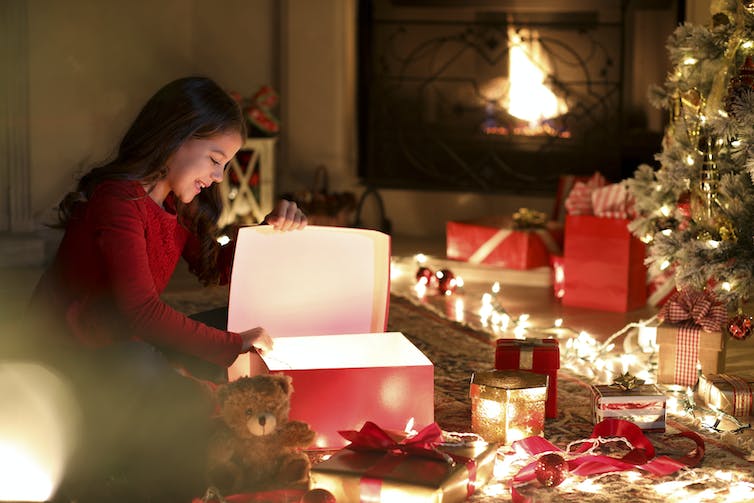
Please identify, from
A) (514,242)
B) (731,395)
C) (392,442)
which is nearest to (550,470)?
(392,442)

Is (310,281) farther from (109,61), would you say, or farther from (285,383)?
Answer: (109,61)

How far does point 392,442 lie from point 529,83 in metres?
3.05

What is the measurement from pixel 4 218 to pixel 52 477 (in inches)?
98.7

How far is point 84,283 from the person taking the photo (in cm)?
208

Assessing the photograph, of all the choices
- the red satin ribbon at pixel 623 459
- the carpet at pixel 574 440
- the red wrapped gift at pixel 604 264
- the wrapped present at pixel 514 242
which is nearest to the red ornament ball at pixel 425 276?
the wrapped present at pixel 514 242

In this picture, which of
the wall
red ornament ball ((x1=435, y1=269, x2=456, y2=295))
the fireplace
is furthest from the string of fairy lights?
the wall

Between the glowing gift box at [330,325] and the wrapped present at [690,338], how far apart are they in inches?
28.9

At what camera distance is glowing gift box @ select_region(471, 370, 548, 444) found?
2.22m

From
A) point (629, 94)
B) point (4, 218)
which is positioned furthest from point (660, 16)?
point (4, 218)

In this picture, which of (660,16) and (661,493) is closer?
(661,493)

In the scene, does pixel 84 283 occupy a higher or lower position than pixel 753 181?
lower

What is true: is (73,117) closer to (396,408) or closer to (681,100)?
(681,100)

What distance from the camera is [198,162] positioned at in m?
2.16

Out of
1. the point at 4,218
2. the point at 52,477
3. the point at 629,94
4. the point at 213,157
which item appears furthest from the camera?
the point at 629,94
